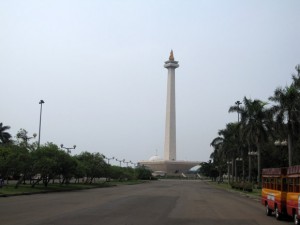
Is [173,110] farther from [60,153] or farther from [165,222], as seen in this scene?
[165,222]

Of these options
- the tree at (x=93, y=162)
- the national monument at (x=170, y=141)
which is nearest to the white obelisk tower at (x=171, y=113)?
the national monument at (x=170, y=141)

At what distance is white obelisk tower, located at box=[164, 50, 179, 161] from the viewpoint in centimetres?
14188

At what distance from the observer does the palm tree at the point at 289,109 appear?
42750 millimetres

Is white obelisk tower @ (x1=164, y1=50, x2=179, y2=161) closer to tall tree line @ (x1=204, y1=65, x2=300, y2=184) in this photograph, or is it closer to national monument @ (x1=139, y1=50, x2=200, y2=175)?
national monument @ (x1=139, y1=50, x2=200, y2=175)

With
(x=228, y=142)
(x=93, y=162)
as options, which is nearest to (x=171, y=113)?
(x=228, y=142)

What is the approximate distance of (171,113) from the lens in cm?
14250

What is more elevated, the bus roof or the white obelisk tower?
the white obelisk tower

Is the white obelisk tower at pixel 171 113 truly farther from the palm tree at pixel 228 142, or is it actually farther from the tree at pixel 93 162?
the tree at pixel 93 162

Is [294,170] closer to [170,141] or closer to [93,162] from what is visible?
[93,162]

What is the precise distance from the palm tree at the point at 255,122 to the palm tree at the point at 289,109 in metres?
10.6

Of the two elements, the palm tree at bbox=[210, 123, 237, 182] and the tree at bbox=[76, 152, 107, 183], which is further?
the palm tree at bbox=[210, 123, 237, 182]

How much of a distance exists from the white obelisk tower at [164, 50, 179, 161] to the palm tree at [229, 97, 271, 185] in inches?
3275

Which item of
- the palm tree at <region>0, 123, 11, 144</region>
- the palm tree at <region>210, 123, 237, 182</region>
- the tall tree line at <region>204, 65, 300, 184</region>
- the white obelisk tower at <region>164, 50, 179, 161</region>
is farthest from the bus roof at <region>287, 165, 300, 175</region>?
the white obelisk tower at <region>164, 50, 179, 161</region>

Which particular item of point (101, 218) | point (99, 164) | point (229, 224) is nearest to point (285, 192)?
point (229, 224)
